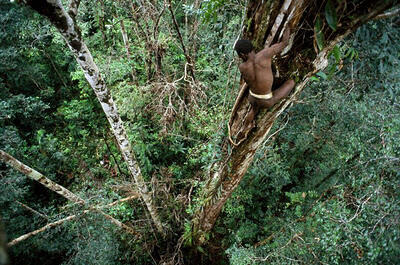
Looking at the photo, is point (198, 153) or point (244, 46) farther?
point (198, 153)

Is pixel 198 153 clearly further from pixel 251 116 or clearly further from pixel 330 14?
pixel 330 14

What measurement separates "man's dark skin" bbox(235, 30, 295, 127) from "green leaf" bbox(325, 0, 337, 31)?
14.6 inches

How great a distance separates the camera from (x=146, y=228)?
5715 mm

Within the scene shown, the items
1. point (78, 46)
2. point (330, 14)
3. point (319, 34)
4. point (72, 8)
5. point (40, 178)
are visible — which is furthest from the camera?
point (40, 178)

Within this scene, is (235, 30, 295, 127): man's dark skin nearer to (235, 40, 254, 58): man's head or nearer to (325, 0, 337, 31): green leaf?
(235, 40, 254, 58): man's head

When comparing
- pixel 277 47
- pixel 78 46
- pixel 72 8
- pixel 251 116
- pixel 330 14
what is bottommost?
pixel 251 116

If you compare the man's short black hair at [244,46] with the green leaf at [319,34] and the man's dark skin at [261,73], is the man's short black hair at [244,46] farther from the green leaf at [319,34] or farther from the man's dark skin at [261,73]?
the green leaf at [319,34]

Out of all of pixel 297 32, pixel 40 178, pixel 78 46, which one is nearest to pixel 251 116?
pixel 297 32

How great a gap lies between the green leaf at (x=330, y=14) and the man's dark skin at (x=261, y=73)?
1.22ft

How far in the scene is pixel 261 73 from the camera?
88.7 inches

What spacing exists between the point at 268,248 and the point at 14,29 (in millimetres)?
7879

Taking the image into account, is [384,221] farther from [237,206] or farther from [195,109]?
[195,109]

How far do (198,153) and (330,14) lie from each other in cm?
417

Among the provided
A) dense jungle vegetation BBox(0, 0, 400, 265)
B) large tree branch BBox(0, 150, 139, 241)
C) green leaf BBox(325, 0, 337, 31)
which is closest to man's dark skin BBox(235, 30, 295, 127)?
green leaf BBox(325, 0, 337, 31)
